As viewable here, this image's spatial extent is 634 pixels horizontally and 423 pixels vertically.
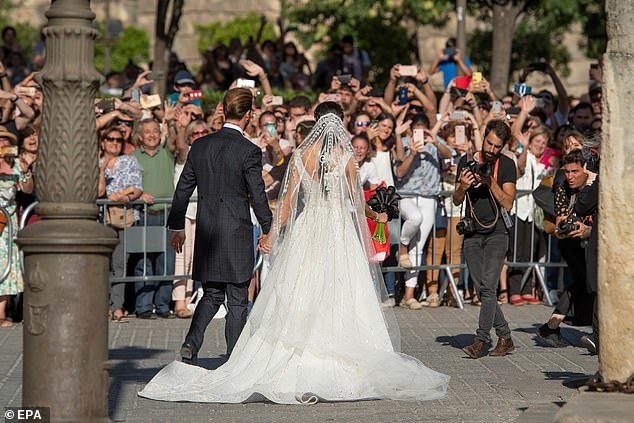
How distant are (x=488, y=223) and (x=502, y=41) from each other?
13.9 meters

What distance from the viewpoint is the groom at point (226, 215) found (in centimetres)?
1062

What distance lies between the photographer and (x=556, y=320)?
500 inches

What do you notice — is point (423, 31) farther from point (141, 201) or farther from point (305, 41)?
point (141, 201)

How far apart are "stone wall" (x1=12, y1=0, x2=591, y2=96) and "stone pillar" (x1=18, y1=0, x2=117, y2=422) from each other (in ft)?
87.1

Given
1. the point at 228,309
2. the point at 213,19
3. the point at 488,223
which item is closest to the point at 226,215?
the point at 228,309

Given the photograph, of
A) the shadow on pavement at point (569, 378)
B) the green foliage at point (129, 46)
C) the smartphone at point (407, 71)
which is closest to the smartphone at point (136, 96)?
the smartphone at point (407, 71)

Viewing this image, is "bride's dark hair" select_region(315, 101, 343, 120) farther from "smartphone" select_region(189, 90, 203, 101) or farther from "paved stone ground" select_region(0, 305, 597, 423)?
"smartphone" select_region(189, 90, 203, 101)

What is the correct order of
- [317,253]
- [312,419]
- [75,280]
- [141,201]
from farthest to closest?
1. [141,201]
2. [317,253]
3. [312,419]
4. [75,280]

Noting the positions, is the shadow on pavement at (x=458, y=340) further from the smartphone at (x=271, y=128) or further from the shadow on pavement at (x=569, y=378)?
the smartphone at (x=271, y=128)

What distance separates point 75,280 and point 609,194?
2.94 m

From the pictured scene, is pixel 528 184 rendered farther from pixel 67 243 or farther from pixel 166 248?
pixel 67 243

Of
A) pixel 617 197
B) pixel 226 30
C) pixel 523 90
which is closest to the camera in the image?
pixel 617 197

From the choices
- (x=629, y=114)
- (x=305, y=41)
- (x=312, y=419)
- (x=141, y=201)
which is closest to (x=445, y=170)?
(x=141, y=201)

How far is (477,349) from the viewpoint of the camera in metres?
12.0
